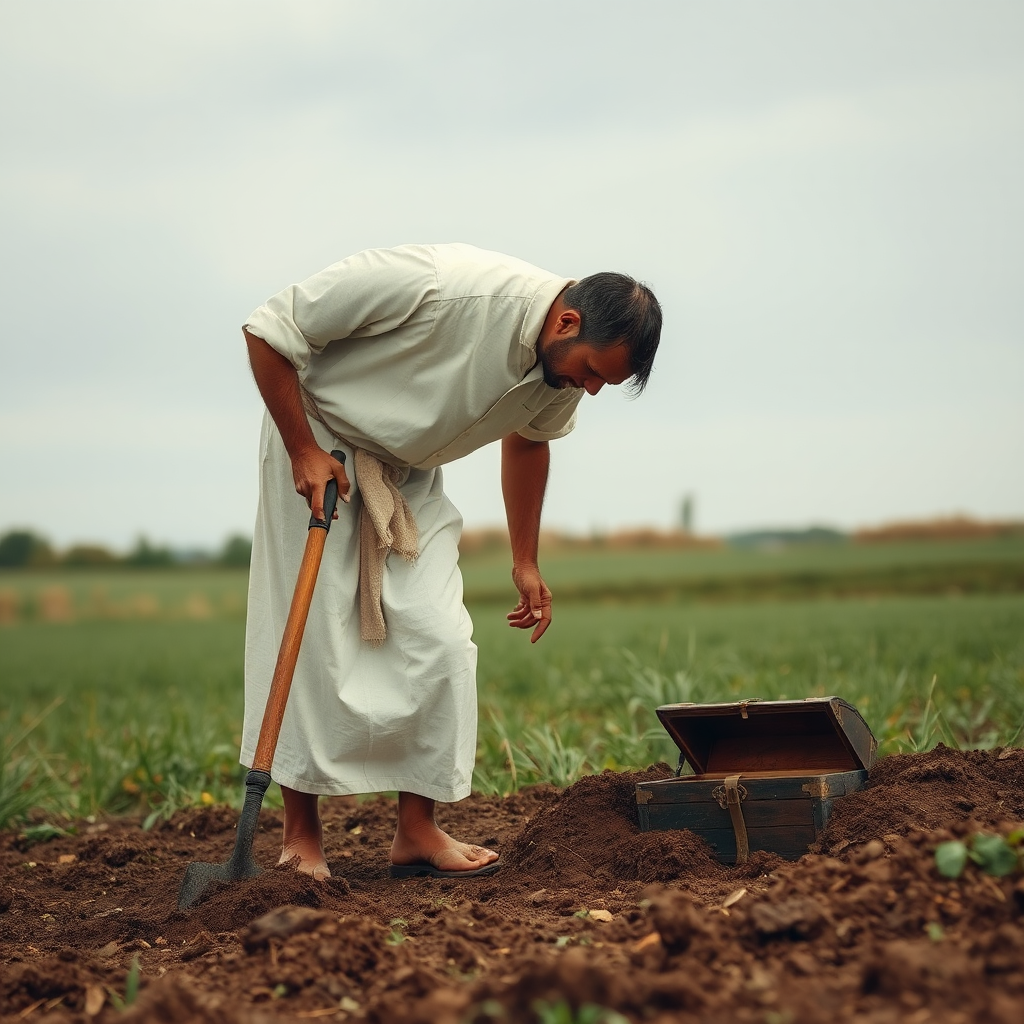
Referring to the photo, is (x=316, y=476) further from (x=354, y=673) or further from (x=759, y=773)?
(x=759, y=773)

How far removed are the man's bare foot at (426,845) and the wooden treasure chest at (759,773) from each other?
0.53m

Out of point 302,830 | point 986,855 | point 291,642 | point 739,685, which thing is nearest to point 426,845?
point 302,830

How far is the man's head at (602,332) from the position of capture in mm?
3158

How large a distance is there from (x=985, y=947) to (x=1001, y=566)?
68.6 ft

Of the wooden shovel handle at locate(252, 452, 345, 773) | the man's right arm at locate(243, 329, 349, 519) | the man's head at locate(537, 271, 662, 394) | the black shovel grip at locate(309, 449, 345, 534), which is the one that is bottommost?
the wooden shovel handle at locate(252, 452, 345, 773)

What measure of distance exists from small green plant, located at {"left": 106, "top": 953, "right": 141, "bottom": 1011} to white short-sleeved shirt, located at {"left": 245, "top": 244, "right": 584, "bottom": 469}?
1706 millimetres

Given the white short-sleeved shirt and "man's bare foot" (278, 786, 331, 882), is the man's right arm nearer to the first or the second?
the white short-sleeved shirt

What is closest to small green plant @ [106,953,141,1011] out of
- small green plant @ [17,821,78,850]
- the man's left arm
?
the man's left arm

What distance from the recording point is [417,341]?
10.9ft

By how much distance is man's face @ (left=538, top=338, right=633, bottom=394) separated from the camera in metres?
3.18

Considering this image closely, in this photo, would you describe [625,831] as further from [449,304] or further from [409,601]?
[449,304]

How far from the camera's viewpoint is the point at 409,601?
3.43 m

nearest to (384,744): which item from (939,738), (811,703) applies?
(811,703)

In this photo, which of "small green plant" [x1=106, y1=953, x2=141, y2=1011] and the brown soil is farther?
"small green plant" [x1=106, y1=953, x2=141, y2=1011]
